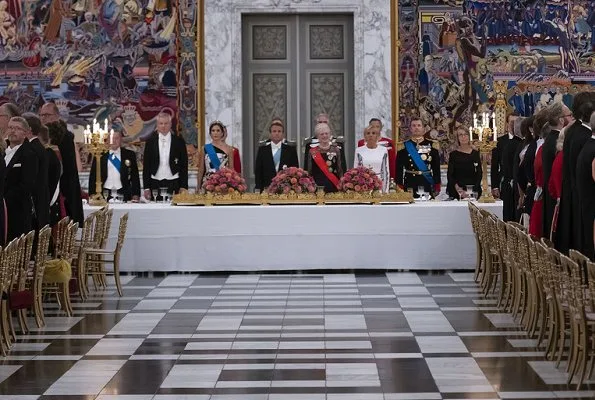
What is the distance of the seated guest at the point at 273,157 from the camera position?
18.4 m

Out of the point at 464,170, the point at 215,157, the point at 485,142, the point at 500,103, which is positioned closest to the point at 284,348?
Answer: the point at 485,142

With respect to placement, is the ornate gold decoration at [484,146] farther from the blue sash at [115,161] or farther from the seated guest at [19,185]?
the seated guest at [19,185]

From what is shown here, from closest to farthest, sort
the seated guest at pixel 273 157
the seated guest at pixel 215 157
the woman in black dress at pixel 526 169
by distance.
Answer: the woman in black dress at pixel 526 169 → the seated guest at pixel 215 157 → the seated guest at pixel 273 157

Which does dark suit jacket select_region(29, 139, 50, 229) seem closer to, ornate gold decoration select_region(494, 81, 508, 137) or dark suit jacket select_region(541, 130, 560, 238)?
dark suit jacket select_region(541, 130, 560, 238)

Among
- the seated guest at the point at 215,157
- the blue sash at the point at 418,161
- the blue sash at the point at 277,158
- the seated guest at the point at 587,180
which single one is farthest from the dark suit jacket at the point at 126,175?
the seated guest at the point at 587,180

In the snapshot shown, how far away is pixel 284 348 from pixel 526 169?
4055 mm

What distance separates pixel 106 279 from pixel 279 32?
7.16 meters

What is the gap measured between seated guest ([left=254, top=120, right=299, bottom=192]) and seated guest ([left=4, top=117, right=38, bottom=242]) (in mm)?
5946

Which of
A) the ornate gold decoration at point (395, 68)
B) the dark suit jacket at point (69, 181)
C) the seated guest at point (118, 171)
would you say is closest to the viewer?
the dark suit jacket at point (69, 181)

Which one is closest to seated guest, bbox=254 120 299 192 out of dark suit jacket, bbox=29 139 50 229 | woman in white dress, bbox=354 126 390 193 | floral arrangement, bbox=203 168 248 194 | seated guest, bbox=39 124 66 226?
woman in white dress, bbox=354 126 390 193

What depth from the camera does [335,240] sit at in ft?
54.6

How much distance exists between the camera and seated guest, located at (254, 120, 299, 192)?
60.3ft

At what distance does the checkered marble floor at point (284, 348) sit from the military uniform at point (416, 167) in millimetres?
3261

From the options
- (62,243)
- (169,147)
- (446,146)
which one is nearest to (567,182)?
(62,243)
